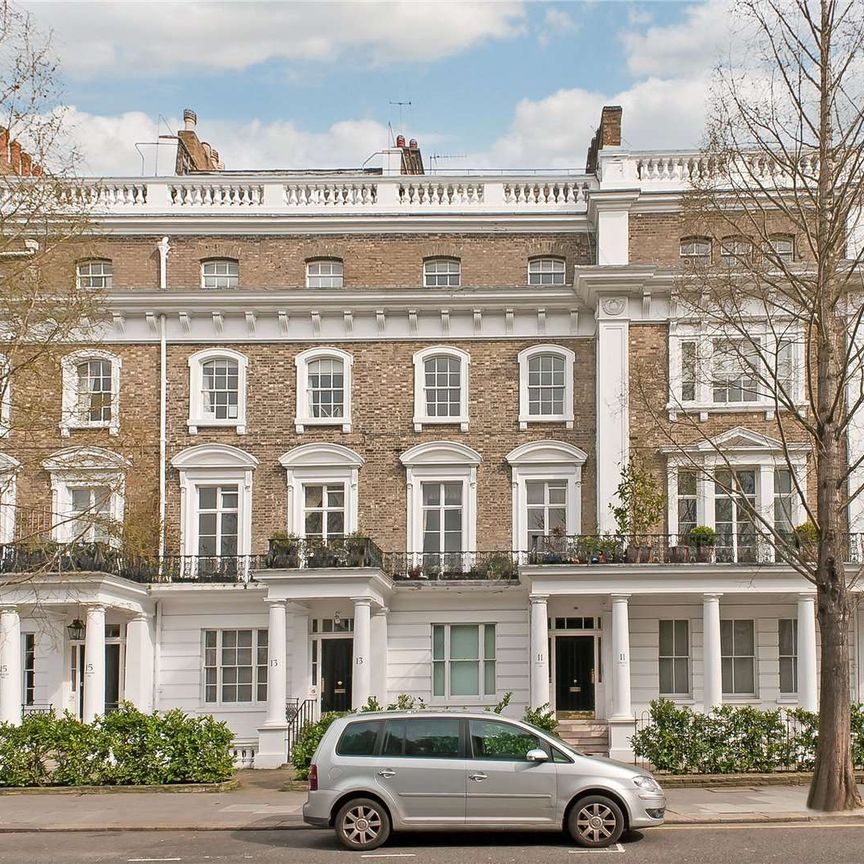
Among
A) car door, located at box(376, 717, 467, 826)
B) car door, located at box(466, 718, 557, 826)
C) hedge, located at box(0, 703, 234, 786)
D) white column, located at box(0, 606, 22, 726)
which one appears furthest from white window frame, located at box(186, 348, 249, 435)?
car door, located at box(466, 718, 557, 826)

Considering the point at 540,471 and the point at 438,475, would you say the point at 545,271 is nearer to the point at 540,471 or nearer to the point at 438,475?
the point at 540,471

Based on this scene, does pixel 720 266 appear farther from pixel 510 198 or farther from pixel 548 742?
pixel 510 198

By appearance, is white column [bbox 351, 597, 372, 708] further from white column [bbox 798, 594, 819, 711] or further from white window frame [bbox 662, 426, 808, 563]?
white column [bbox 798, 594, 819, 711]

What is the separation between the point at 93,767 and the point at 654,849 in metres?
11.9

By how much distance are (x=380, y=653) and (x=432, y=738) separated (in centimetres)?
1469

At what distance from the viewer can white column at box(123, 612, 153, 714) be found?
1275 inches

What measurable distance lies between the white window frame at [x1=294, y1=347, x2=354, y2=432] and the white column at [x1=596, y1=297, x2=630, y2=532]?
6337mm

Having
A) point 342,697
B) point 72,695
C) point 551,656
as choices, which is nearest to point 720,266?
point 551,656

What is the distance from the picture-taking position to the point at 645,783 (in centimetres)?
1711

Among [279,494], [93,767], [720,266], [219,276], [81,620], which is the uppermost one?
[219,276]

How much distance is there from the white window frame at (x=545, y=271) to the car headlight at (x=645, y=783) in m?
19.6

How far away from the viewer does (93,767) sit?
24.5 meters

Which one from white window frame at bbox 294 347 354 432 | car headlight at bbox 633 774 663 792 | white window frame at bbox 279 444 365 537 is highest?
white window frame at bbox 294 347 354 432

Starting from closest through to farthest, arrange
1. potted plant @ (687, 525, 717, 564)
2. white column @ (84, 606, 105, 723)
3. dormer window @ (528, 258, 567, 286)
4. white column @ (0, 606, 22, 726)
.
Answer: white column @ (0, 606, 22, 726)
white column @ (84, 606, 105, 723)
potted plant @ (687, 525, 717, 564)
dormer window @ (528, 258, 567, 286)
